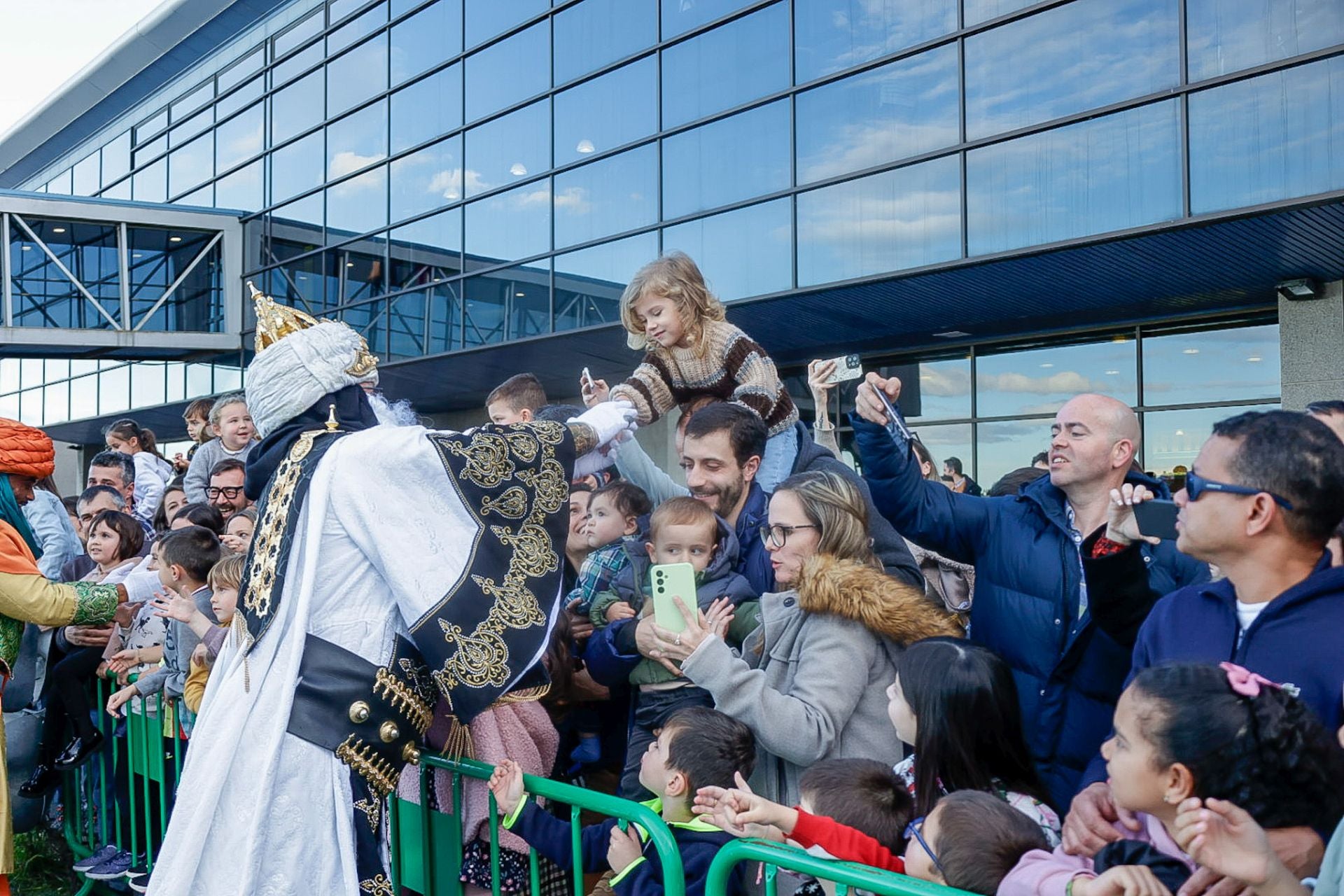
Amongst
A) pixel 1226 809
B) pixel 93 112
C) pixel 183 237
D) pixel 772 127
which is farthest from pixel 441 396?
pixel 1226 809

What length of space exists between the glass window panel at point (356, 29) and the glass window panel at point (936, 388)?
397 inches

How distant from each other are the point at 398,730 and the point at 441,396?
15825mm

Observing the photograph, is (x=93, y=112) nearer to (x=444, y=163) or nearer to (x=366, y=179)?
(x=366, y=179)

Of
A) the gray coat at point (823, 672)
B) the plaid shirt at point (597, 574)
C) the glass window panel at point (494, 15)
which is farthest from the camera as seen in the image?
the glass window panel at point (494, 15)

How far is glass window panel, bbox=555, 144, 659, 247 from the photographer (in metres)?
13.4

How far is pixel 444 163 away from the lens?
16000mm

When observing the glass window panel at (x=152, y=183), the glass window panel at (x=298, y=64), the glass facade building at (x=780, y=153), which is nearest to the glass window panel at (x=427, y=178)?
the glass facade building at (x=780, y=153)

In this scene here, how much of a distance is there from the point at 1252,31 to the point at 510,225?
365 inches

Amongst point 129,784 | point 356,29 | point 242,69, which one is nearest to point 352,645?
point 129,784

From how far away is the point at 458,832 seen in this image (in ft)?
9.66

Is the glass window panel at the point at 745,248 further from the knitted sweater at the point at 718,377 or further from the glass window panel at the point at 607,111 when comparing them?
the knitted sweater at the point at 718,377

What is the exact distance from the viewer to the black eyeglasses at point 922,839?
1.91 m

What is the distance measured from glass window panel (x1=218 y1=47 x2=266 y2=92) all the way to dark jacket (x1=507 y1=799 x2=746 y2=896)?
19886 millimetres

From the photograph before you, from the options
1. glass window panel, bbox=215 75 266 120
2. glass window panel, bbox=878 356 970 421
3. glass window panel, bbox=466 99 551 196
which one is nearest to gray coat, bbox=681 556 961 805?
glass window panel, bbox=878 356 970 421
